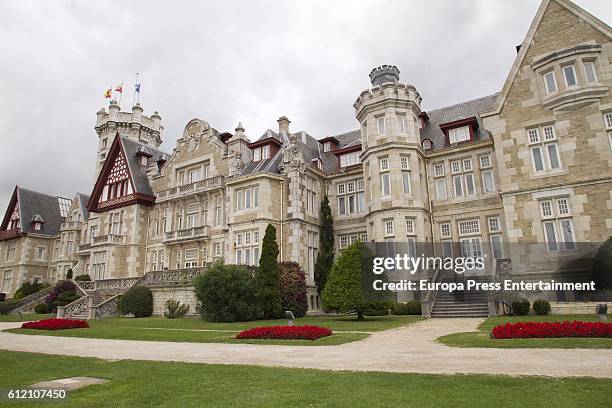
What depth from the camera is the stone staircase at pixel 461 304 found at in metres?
20.6

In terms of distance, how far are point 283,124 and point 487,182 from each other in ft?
59.5

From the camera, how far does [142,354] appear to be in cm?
1060

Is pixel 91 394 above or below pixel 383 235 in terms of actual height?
below

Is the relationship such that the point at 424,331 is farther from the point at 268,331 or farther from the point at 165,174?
the point at 165,174

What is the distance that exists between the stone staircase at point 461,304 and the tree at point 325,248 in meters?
7.96

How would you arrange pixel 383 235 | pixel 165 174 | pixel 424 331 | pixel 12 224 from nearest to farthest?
pixel 424 331
pixel 383 235
pixel 165 174
pixel 12 224

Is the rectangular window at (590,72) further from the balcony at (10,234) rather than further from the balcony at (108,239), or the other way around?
the balcony at (10,234)

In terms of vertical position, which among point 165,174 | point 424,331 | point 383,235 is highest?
point 165,174

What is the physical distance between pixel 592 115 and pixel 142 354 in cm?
2318

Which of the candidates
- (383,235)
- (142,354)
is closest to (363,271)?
(383,235)

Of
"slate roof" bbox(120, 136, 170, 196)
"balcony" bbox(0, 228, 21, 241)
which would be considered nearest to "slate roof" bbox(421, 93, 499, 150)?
"slate roof" bbox(120, 136, 170, 196)

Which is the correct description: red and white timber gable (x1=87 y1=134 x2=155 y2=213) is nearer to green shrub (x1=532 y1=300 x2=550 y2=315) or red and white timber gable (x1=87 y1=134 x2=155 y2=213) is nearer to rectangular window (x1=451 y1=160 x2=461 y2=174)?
rectangular window (x1=451 y1=160 x2=461 y2=174)

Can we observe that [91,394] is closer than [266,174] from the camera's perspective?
Yes

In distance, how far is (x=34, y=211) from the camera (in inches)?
2147
